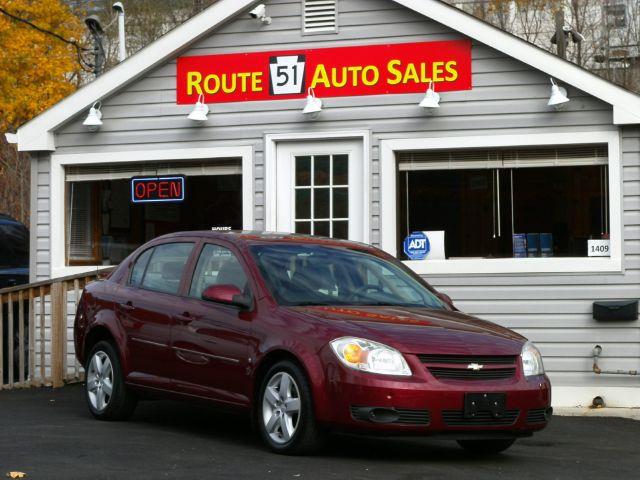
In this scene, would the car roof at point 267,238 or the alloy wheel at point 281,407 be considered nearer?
the alloy wheel at point 281,407

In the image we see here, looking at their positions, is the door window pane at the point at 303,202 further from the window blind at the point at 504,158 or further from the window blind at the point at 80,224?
the window blind at the point at 80,224

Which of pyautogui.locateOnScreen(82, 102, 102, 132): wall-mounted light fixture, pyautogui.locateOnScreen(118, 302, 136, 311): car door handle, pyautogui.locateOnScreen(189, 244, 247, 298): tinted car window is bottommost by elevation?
pyautogui.locateOnScreen(118, 302, 136, 311): car door handle

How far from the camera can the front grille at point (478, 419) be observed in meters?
8.04

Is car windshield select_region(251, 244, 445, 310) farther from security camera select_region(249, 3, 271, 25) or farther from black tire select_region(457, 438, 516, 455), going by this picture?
security camera select_region(249, 3, 271, 25)

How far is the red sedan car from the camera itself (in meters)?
8.04

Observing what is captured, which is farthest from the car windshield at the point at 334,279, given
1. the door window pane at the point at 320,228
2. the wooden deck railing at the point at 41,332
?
the wooden deck railing at the point at 41,332

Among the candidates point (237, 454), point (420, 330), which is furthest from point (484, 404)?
point (237, 454)

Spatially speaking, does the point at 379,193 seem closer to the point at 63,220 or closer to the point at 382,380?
the point at 63,220

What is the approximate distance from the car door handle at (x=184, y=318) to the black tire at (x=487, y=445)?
2.08 m

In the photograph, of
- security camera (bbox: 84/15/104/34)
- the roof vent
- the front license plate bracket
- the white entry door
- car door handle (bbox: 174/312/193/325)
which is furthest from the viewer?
security camera (bbox: 84/15/104/34)

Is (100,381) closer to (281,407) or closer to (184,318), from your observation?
(184,318)

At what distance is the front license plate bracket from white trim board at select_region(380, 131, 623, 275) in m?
5.00

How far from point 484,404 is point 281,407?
129 centimetres

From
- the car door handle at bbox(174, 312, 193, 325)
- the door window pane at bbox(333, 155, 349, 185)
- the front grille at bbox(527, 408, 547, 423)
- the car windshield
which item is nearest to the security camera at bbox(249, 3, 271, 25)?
the door window pane at bbox(333, 155, 349, 185)
